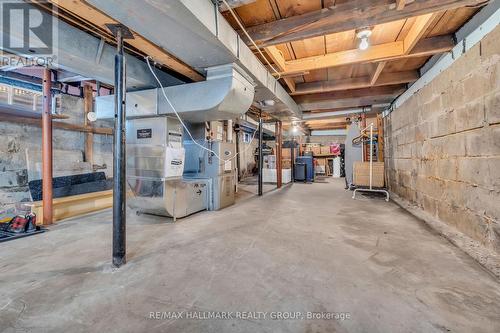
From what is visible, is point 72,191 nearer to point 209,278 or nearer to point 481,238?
point 209,278

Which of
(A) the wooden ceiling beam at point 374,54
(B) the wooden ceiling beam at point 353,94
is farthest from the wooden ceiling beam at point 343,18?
(B) the wooden ceiling beam at point 353,94

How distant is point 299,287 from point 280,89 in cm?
322

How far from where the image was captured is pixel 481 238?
1892 millimetres

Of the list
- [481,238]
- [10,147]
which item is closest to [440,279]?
[481,238]

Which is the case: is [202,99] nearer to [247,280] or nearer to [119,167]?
[119,167]

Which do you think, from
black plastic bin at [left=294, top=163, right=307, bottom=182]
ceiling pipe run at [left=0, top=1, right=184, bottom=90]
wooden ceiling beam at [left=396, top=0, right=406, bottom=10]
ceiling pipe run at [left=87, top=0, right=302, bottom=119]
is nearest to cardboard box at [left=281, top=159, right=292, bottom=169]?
black plastic bin at [left=294, top=163, right=307, bottom=182]

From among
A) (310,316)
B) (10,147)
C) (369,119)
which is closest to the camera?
(310,316)

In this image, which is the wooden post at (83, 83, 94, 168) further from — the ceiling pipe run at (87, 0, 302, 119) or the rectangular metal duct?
the ceiling pipe run at (87, 0, 302, 119)

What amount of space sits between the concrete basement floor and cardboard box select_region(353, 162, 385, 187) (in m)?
2.16

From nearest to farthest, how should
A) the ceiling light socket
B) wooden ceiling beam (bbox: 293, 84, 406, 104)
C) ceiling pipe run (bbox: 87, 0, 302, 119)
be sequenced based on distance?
1. ceiling pipe run (bbox: 87, 0, 302, 119)
2. the ceiling light socket
3. wooden ceiling beam (bbox: 293, 84, 406, 104)

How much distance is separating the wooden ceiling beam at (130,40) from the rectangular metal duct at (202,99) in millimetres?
269

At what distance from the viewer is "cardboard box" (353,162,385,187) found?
452cm

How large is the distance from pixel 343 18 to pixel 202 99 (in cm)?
159

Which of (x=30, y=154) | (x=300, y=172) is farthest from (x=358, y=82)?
(x=30, y=154)
